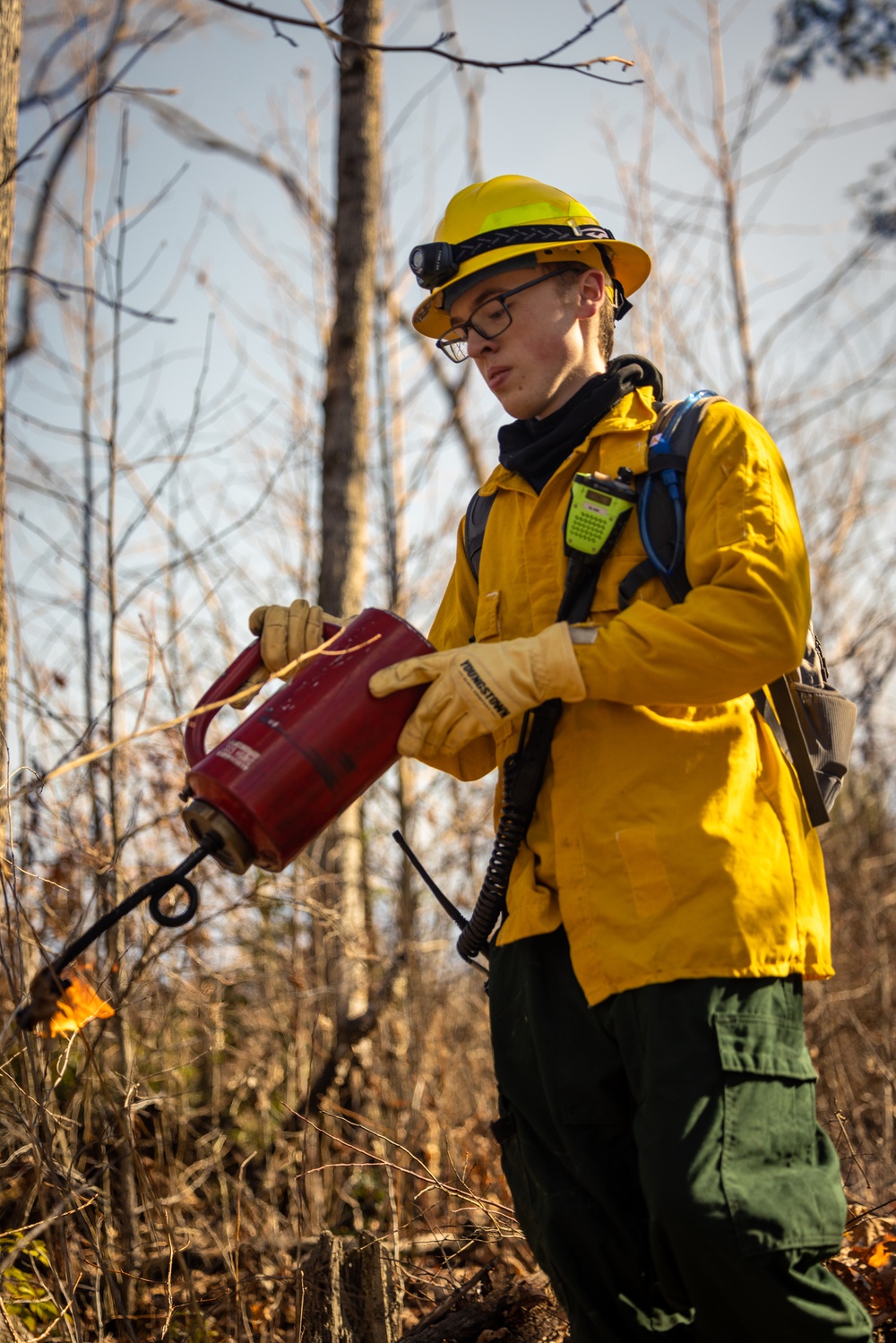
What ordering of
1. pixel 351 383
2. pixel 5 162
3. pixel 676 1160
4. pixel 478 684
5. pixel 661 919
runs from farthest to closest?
pixel 351 383
pixel 5 162
pixel 478 684
pixel 661 919
pixel 676 1160

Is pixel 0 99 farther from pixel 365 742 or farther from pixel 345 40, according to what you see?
pixel 365 742

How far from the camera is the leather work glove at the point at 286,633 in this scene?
103 inches

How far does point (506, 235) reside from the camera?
2578 mm

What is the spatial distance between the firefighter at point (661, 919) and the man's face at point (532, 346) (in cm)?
13

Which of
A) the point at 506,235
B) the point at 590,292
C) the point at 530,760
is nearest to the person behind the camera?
the point at 530,760

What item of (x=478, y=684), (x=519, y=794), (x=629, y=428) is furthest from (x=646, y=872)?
(x=629, y=428)

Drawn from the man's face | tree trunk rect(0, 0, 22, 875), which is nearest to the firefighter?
the man's face

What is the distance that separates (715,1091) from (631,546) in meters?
1.07

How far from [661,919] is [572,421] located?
111 centimetres

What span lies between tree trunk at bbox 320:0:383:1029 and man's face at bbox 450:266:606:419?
319cm

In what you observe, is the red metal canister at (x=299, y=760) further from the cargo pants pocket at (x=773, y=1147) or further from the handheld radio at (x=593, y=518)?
the cargo pants pocket at (x=773, y=1147)

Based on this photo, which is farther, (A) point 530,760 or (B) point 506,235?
(B) point 506,235

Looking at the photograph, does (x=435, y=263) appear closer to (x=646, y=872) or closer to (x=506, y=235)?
(x=506, y=235)

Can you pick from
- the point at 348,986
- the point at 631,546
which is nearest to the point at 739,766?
the point at 631,546
